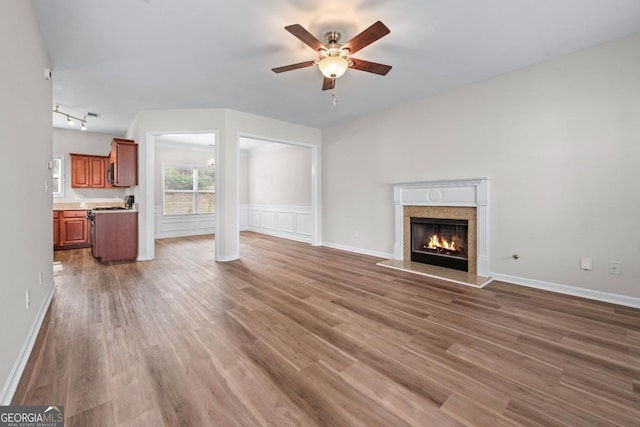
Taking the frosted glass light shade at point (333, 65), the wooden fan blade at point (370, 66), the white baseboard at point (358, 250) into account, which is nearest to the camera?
the frosted glass light shade at point (333, 65)

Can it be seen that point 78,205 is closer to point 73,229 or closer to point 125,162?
point 73,229

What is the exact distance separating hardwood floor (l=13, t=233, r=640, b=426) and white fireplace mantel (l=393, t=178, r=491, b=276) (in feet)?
2.07

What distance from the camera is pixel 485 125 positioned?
3689mm

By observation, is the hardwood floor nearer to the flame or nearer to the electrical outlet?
the electrical outlet

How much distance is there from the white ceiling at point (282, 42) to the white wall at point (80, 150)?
9.06ft

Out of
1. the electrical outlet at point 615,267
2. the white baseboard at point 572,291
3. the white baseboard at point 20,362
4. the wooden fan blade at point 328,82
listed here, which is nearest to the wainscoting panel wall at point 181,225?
the white baseboard at point 20,362

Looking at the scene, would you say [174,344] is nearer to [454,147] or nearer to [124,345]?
[124,345]

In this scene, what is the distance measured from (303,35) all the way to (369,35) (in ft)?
1.92

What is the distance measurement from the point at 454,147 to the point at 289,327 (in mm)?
3581

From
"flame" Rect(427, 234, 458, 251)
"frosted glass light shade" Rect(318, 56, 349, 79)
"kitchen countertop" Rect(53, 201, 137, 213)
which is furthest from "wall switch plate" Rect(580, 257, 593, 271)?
"kitchen countertop" Rect(53, 201, 137, 213)

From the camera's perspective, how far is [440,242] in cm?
425

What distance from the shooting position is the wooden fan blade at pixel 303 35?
2120 millimetres

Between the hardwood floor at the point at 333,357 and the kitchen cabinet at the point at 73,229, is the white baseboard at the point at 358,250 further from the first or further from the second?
the kitchen cabinet at the point at 73,229

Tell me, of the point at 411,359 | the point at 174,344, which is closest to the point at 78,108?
the point at 174,344
